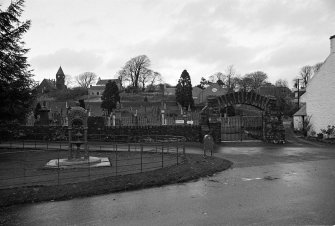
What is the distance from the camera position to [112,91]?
6862cm

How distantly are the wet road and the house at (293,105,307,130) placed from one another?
74.8 ft

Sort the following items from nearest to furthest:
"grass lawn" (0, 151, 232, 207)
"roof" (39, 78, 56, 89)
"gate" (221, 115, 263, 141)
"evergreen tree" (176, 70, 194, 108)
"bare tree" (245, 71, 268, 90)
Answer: "grass lawn" (0, 151, 232, 207) → "gate" (221, 115, 263, 141) → "evergreen tree" (176, 70, 194, 108) → "bare tree" (245, 71, 268, 90) → "roof" (39, 78, 56, 89)

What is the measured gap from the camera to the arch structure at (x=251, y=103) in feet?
86.4

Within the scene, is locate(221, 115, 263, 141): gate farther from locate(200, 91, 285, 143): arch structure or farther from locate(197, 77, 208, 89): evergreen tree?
locate(197, 77, 208, 89): evergreen tree

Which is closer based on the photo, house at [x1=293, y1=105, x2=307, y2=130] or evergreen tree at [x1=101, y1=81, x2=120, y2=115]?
house at [x1=293, y1=105, x2=307, y2=130]

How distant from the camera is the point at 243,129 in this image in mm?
31672

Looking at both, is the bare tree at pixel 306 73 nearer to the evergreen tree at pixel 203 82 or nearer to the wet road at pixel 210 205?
the evergreen tree at pixel 203 82

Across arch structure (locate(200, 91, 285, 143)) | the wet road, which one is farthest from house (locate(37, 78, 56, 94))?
the wet road

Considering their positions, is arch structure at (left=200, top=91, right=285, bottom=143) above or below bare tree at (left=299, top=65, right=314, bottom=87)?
below

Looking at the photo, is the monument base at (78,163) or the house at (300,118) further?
the house at (300,118)

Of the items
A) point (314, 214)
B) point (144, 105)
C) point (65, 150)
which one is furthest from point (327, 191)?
point (144, 105)

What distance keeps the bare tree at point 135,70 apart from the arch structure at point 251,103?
72.9 m

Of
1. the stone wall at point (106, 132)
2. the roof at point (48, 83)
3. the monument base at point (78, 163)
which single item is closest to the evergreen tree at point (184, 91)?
the stone wall at point (106, 132)

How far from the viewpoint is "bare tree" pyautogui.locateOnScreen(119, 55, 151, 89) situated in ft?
323
